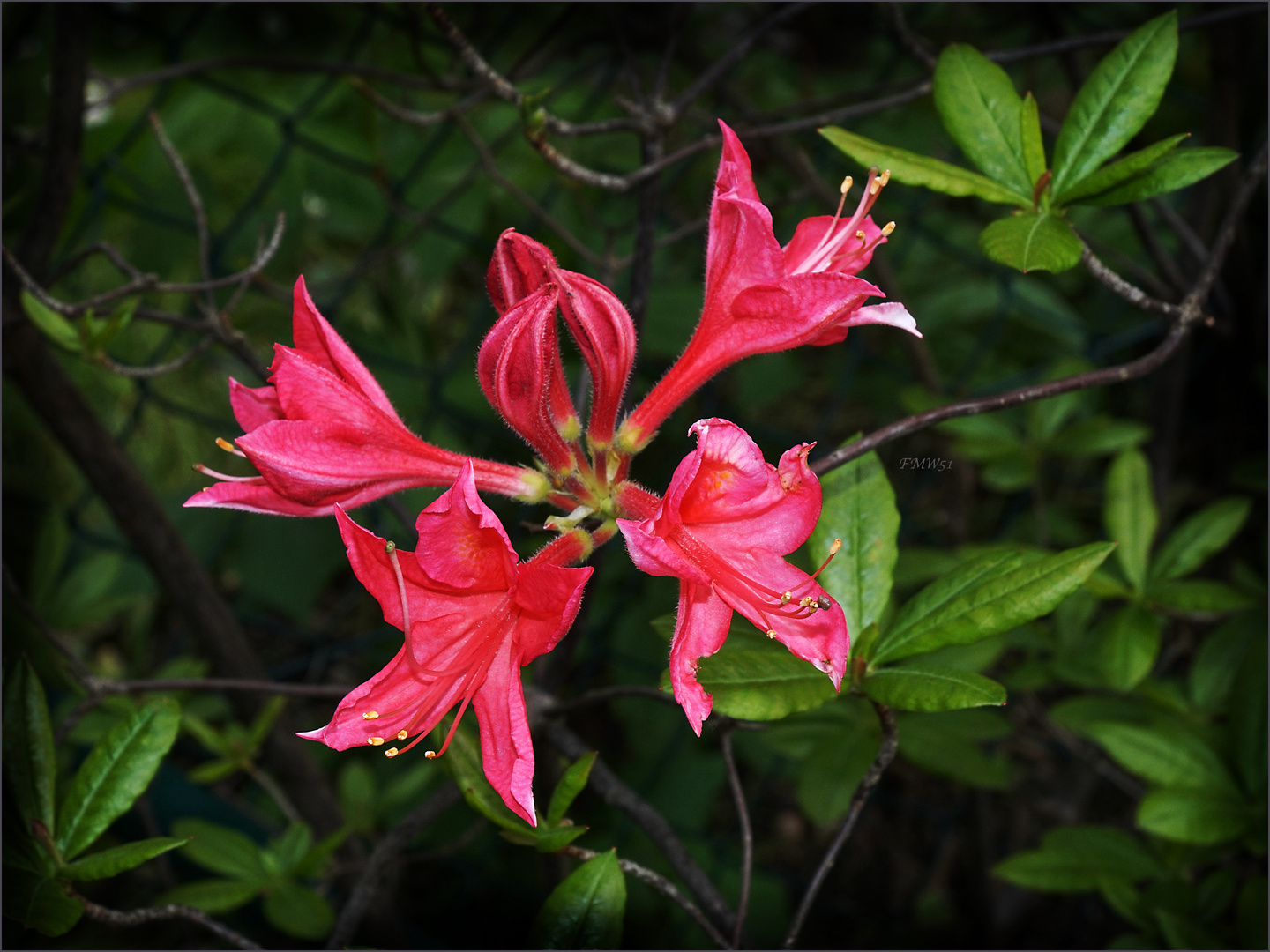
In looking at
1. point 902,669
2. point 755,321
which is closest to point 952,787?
point 902,669

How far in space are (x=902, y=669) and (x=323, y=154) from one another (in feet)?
5.35

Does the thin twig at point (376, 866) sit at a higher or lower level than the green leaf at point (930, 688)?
lower

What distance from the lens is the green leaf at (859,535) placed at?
100cm

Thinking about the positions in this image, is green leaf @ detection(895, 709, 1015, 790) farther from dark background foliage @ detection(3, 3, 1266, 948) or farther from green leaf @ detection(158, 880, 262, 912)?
green leaf @ detection(158, 880, 262, 912)

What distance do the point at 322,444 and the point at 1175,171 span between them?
907 millimetres

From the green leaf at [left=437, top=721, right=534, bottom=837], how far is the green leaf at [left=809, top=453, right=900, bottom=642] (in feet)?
1.34

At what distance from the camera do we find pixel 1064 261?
87cm

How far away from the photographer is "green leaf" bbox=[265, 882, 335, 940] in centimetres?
141

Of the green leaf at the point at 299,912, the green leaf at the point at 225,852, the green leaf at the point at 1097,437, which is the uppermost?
the green leaf at the point at 1097,437

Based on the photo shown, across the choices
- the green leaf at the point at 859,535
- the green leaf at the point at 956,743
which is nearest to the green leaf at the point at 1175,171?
the green leaf at the point at 859,535

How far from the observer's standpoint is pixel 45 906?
876 millimetres

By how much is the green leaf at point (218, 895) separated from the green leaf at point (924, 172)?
137cm

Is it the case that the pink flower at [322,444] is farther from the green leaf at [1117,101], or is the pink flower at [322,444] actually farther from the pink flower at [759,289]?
the green leaf at [1117,101]

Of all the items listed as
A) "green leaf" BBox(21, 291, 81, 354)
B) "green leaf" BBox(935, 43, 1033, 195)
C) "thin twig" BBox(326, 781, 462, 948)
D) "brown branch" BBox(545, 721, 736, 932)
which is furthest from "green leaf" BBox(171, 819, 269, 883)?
"green leaf" BBox(935, 43, 1033, 195)
